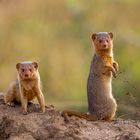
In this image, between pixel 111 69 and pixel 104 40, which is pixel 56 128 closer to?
pixel 111 69

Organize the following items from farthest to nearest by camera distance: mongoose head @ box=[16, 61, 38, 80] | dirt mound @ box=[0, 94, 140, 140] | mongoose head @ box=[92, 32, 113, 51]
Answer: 1. mongoose head @ box=[92, 32, 113, 51]
2. mongoose head @ box=[16, 61, 38, 80]
3. dirt mound @ box=[0, 94, 140, 140]

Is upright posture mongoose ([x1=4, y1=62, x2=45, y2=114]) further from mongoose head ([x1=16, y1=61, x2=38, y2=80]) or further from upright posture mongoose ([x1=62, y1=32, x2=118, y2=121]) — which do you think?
upright posture mongoose ([x1=62, y1=32, x2=118, y2=121])

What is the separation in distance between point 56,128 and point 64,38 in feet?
53.7

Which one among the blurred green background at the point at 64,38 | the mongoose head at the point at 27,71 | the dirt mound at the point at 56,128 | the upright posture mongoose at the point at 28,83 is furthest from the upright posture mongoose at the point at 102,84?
the blurred green background at the point at 64,38

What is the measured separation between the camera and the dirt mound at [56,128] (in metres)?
11.6

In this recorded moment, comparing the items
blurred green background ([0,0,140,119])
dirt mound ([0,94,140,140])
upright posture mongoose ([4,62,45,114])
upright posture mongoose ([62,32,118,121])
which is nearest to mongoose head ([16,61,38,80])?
upright posture mongoose ([4,62,45,114])

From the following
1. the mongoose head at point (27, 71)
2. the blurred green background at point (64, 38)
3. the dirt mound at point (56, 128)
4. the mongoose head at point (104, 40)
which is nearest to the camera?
the dirt mound at point (56, 128)

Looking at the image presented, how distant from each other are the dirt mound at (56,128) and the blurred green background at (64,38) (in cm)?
1127

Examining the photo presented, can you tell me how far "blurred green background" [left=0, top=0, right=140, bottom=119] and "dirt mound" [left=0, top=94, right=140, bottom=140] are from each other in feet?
37.0

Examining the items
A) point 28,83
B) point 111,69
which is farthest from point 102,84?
point 28,83

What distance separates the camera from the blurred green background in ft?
83.3

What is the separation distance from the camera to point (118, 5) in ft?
93.5

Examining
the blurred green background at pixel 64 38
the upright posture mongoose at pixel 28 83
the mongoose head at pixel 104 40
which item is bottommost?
the blurred green background at pixel 64 38

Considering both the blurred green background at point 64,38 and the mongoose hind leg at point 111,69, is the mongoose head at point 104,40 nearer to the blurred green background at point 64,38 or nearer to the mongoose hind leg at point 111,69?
the mongoose hind leg at point 111,69
